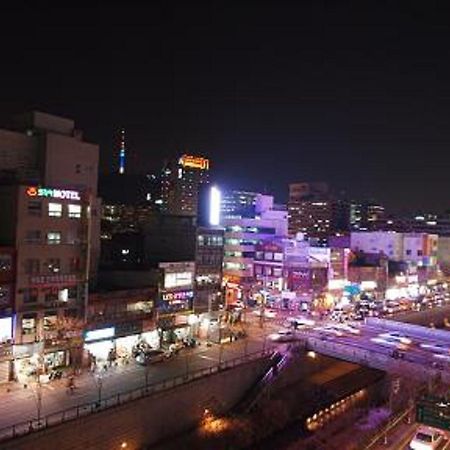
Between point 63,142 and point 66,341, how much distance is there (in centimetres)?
2282

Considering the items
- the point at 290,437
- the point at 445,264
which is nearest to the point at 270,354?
the point at 290,437

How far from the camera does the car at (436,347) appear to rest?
55672mm

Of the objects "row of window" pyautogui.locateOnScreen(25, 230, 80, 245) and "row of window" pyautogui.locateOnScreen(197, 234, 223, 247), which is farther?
"row of window" pyautogui.locateOnScreen(197, 234, 223, 247)

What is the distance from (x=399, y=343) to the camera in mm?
58188

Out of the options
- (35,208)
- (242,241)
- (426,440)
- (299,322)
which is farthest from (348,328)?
(35,208)

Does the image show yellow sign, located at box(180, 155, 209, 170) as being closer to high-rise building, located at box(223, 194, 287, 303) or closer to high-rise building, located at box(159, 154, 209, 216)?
high-rise building, located at box(159, 154, 209, 216)

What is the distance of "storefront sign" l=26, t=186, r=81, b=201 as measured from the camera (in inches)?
1735

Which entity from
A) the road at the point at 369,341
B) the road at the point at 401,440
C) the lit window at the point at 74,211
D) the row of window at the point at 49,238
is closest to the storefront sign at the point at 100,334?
the row of window at the point at 49,238

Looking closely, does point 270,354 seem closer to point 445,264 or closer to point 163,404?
point 163,404

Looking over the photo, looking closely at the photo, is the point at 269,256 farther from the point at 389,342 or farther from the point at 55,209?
the point at 55,209

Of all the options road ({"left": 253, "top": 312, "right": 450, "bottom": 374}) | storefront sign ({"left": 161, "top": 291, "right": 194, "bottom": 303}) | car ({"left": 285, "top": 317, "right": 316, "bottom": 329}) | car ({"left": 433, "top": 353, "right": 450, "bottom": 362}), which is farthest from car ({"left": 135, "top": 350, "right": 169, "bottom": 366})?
car ({"left": 433, "top": 353, "right": 450, "bottom": 362})

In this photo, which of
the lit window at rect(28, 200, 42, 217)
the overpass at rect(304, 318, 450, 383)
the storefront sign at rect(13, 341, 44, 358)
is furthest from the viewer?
the overpass at rect(304, 318, 450, 383)

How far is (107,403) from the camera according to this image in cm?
3759

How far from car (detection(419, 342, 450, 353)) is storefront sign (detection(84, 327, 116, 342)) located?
34346mm
